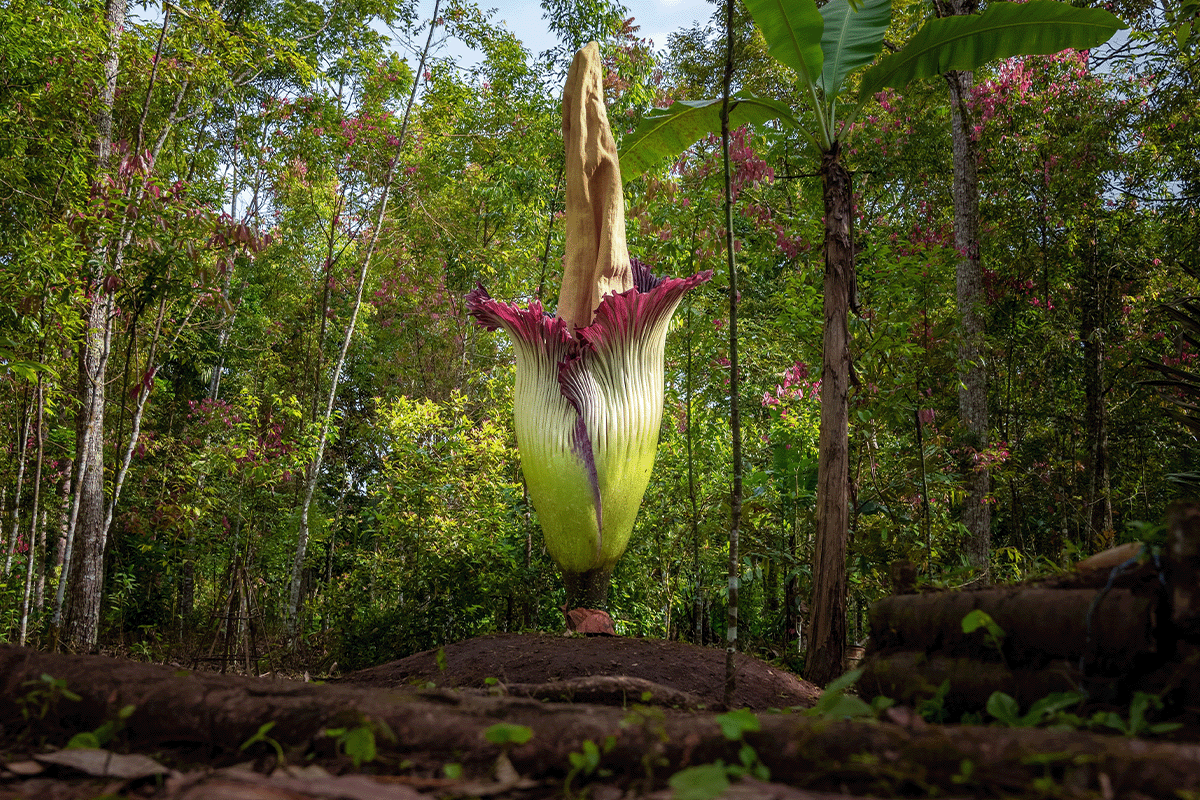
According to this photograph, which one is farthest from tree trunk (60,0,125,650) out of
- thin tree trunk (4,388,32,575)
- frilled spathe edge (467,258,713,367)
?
frilled spathe edge (467,258,713,367)

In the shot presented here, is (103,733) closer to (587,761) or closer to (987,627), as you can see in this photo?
(587,761)

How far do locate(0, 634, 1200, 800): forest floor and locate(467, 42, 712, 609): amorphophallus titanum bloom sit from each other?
2063 millimetres

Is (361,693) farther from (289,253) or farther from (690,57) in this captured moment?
(690,57)

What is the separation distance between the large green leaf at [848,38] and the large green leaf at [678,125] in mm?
289

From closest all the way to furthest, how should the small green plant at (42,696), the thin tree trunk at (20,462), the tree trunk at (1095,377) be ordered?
the small green plant at (42,696), the thin tree trunk at (20,462), the tree trunk at (1095,377)

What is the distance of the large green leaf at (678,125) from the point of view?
393 centimetres

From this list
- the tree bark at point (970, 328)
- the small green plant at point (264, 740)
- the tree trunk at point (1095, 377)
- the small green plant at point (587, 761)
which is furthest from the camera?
the tree trunk at point (1095, 377)

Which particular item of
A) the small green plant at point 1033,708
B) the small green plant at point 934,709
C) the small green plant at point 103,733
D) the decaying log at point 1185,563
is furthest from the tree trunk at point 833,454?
the small green plant at point 103,733

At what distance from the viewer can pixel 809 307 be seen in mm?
4270

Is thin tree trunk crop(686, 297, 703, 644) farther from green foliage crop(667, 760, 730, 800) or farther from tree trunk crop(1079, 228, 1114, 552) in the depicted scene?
green foliage crop(667, 760, 730, 800)

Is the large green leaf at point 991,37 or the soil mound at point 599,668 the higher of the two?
the large green leaf at point 991,37

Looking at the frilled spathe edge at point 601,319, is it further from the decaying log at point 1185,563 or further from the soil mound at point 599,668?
the decaying log at point 1185,563

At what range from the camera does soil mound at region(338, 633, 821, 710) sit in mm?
2697

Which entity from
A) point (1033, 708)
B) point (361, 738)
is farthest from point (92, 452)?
point (1033, 708)
